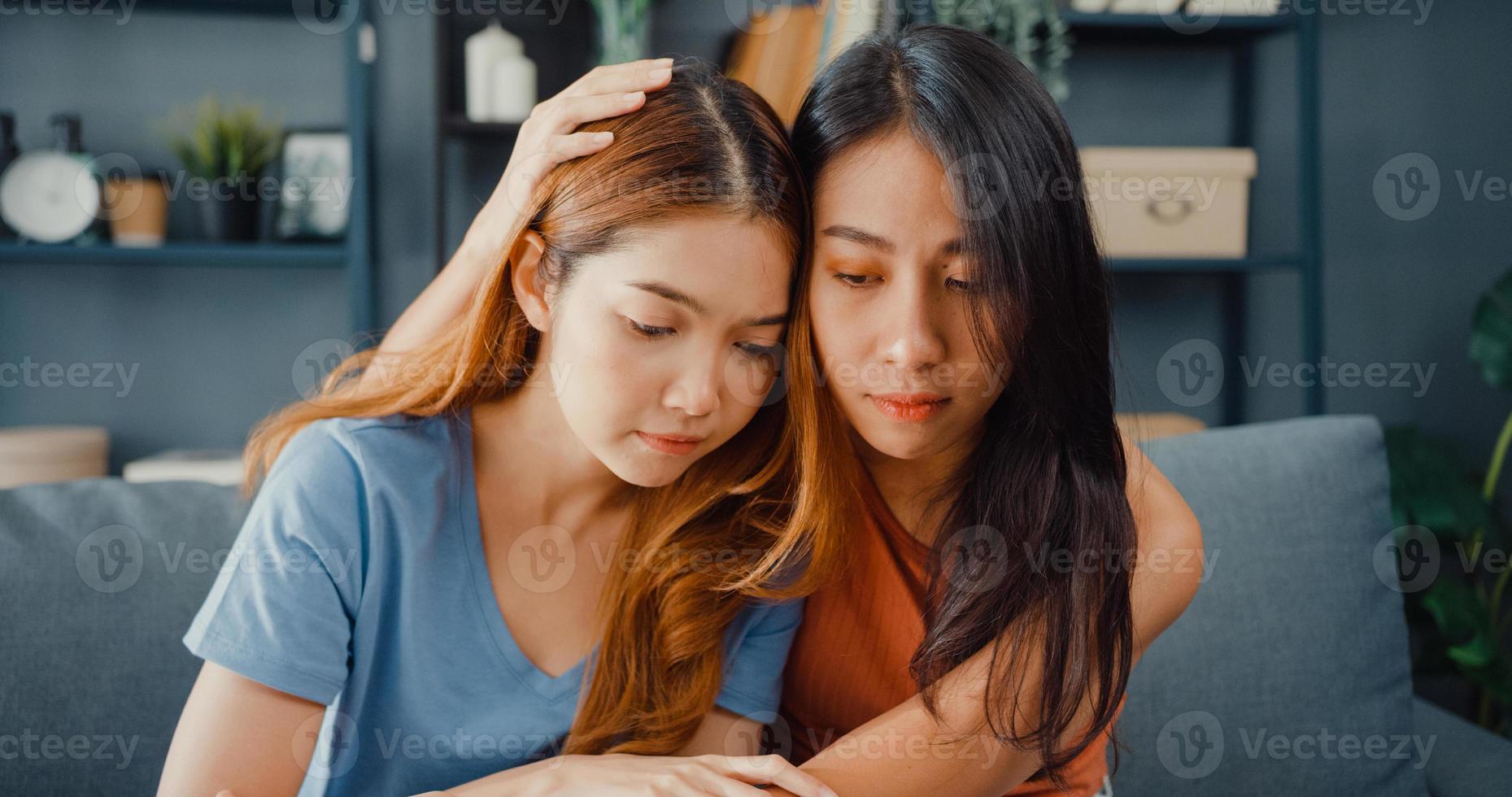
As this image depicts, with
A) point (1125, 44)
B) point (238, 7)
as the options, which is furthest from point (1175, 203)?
point (238, 7)

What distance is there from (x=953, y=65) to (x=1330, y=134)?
2.14 metres

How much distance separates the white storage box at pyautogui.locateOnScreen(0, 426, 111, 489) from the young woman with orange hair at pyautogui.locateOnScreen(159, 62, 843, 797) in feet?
3.95

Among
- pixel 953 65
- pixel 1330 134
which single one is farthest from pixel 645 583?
pixel 1330 134

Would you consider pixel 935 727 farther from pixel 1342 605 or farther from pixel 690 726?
pixel 1342 605

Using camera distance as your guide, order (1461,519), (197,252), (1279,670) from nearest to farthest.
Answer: (1279,670), (1461,519), (197,252)

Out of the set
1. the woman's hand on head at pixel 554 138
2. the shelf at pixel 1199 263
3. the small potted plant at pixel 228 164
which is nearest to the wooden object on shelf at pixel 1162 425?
the shelf at pixel 1199 263

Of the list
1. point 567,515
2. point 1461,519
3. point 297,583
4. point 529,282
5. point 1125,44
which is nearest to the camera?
point 297,583

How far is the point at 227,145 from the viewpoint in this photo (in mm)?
2279

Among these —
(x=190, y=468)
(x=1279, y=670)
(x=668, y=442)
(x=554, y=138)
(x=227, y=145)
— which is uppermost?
(x=227, y=145)

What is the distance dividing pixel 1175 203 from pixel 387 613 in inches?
77.3

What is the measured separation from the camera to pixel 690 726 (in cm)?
118

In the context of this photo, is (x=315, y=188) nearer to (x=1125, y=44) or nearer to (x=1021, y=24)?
(x=1021, y=24)

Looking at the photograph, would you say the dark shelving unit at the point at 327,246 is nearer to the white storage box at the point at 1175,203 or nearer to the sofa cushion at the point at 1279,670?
the white storage box at the point at 1175,203

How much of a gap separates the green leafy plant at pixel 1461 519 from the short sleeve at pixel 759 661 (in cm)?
146
